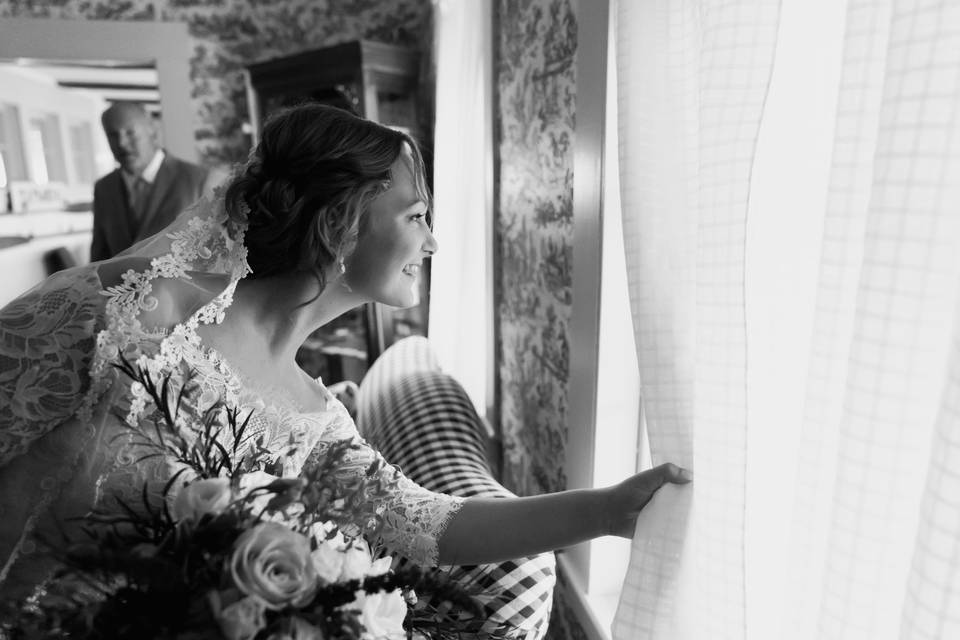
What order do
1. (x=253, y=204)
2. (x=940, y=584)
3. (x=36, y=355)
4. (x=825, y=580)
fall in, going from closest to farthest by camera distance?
(x=940, y=584) < (x=825, y=580) < (x=36, y=355) < (x=253, y=204)

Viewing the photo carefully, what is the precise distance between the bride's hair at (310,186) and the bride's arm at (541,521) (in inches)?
18.3

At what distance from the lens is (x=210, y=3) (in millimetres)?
3303

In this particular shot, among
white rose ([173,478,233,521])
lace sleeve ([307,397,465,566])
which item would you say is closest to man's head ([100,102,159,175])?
lace sleeve ([307,397,465,566])

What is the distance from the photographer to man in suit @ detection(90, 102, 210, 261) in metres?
2.98

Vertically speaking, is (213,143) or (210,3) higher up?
(210,3)

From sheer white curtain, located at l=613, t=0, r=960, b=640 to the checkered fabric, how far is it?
33 cm

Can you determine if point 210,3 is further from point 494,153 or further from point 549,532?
point 549,532

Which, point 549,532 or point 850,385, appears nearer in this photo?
point 850,385

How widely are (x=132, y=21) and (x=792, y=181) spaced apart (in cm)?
356

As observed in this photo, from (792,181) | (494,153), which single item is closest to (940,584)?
(792,181)

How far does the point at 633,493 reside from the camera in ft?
2.79

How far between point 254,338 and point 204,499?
0.62 m

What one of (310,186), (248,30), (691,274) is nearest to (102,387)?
(310,186)

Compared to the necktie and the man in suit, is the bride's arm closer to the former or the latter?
the man in suit
